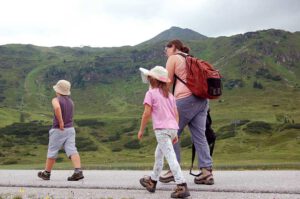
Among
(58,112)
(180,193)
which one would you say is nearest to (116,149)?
(58,112)

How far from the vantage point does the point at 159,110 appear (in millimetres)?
9570

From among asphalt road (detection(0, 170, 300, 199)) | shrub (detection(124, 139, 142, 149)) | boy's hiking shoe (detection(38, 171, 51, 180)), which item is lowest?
shrub (detection(124, 139, 142, 149))

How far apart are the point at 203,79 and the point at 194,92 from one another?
36 centimetres

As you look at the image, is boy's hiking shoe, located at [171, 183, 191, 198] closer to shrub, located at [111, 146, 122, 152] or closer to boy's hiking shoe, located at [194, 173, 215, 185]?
boy's hiking shoe, located at [194, 173, 215, 185]

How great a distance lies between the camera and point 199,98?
1084 centimetres

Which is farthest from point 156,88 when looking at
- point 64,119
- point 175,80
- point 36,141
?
point 36,141

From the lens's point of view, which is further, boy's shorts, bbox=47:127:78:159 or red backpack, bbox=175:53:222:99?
boy's shorts, bbox=47:127:78:159

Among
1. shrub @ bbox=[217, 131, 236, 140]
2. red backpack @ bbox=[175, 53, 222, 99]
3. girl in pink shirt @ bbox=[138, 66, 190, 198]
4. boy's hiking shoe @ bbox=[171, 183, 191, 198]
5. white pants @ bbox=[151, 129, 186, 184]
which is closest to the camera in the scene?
boy's hiking shoe @ bbox=[171, 183, 191, 198]

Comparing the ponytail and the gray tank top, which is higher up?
the ponytail

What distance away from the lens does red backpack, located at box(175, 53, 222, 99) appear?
10.5 metres

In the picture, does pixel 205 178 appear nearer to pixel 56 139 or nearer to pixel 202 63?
pixel 202 63

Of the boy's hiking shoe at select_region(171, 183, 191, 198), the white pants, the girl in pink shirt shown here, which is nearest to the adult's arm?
the girl in pink shirt

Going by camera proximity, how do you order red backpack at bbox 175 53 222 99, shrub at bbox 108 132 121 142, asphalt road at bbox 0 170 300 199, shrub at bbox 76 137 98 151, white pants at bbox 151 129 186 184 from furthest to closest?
shrub at bbox 108 132 121 142, shrub at bbox 76 137 98 151, red backpack at bbox 175 53 222 99, white pants at bbox 151 129 186 184, asphalt road at bbox 0 170 300 199

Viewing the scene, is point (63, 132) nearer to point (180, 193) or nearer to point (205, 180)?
point (205, 180)
